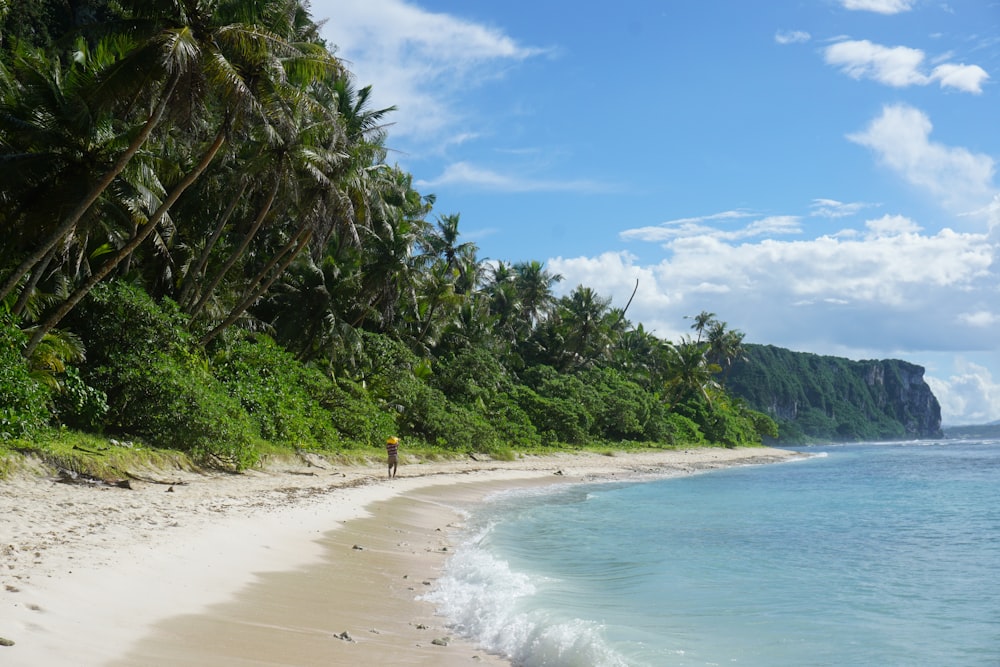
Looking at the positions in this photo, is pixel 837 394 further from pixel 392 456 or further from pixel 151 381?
pixel 151 381

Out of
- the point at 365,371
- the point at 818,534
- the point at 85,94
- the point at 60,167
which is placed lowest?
the point at 818,534

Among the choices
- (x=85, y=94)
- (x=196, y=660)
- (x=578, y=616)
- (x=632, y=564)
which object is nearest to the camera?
(x=196, y=660)

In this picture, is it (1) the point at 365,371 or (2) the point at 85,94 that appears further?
(1) the point at 365,371

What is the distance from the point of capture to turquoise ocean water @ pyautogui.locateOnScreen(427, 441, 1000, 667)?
657cm

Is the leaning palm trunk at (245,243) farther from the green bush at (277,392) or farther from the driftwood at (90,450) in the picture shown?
the driftwood at (90,450)

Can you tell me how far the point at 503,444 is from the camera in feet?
108

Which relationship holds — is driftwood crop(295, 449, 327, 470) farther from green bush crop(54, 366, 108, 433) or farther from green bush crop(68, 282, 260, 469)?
green bush crop(54, 366, 108, 433)

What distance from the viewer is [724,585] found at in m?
9.67

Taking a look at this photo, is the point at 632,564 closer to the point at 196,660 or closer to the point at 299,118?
the point at 196,660

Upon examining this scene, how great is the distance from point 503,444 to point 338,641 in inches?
1074

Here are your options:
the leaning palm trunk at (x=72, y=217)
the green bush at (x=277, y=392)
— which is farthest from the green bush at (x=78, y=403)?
the green bush at (x=277, y=392)

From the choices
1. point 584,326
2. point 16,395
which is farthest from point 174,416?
point 584,326

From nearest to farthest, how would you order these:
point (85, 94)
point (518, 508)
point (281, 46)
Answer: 1. point (85, 94)
2. point (281, 46)
3. point (518, 508)

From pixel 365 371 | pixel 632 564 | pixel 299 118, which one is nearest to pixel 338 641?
pixel 632 564
